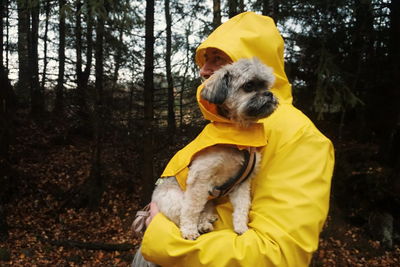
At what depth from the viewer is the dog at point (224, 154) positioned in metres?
2.58

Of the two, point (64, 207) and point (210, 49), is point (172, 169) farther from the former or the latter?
point (64, 207)

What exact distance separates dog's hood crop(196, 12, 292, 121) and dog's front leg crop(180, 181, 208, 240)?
1.75ft

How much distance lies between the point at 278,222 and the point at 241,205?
1.50ft

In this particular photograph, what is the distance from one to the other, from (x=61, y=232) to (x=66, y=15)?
6333 millimetres

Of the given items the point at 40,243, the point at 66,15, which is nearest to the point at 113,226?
the point at 40,243

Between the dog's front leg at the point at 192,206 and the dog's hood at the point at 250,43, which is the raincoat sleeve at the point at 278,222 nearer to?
the dog's front leg at the point at 192,206

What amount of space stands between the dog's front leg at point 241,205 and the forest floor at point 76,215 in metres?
7.09

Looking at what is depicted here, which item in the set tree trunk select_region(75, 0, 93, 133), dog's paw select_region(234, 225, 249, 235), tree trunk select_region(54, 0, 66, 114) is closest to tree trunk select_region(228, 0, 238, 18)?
tree trunk select_region(75, 0, 93, 133)

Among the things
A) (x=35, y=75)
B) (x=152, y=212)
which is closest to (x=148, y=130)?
(x=152, y=212)

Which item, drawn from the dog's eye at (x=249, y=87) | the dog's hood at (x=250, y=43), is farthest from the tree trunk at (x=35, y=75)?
the dog's eye at (x=249, y=87)

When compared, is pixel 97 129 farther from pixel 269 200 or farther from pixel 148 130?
pixel 269 200

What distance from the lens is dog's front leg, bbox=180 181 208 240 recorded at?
102 inches

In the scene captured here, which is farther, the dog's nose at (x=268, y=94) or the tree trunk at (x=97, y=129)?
the tree trunk at (x=97, y=129)

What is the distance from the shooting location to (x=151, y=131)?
428 inches
